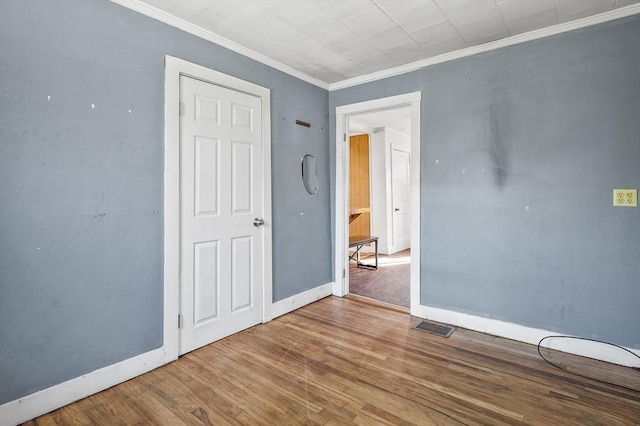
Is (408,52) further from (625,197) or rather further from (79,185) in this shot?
(79,185)

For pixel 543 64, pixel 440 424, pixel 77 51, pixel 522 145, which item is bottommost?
pixel 440 424

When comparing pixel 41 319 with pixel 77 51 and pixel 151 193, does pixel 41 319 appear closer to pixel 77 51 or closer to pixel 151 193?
pixel 151 193

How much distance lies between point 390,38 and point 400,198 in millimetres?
4592

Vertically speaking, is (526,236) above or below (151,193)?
below

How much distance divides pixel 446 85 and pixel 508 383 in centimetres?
248

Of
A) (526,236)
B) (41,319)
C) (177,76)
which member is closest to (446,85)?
(526,236)

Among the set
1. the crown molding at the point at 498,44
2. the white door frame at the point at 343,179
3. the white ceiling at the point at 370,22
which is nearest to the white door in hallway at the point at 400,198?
the white door frame at the point at 343,179

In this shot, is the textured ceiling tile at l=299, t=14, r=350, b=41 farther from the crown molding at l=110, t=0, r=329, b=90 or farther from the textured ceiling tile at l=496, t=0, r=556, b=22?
Answer: the textured ceiling tile at l=496, t=0, r=556, b=22

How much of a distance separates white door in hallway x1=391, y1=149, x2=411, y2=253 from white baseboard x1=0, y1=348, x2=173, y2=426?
205 inches

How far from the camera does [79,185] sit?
193 centimetres

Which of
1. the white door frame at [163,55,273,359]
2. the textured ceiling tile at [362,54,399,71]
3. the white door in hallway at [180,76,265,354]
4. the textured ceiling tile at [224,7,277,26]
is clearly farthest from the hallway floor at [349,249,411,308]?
the textured ceiling tile at [224,7,277,26]

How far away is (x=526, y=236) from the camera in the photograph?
8.79 feet

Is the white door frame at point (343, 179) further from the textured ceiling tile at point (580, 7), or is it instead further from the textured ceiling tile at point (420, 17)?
the textured ceiling tile at point (580, 7)

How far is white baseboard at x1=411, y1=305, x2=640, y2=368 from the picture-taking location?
233cm
